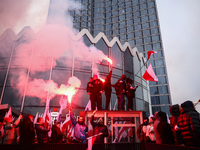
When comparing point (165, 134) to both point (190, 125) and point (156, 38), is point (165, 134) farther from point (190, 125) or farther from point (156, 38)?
point (156, 38)

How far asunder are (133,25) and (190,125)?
142ft

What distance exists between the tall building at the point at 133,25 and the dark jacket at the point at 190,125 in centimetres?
3462

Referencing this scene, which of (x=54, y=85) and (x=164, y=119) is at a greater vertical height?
(x=54, y=85)

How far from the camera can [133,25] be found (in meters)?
43.0

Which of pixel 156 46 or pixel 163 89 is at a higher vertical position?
pixel 156 46

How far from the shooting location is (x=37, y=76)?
11445mm

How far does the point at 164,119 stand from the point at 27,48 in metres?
11.8

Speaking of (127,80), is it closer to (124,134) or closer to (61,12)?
(124,134)

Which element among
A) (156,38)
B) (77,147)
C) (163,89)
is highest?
(156,38)

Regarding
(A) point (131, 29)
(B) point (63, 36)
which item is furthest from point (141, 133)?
(A) point (131, 29)

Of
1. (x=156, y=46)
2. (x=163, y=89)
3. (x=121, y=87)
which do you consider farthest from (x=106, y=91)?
A: (x=156, y=46)

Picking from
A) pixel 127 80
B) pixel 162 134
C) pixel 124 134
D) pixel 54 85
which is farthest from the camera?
pixel 54 85

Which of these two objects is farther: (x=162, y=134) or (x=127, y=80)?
(x=127, y=80)

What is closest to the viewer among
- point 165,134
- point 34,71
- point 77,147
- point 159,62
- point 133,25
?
point 77,147
